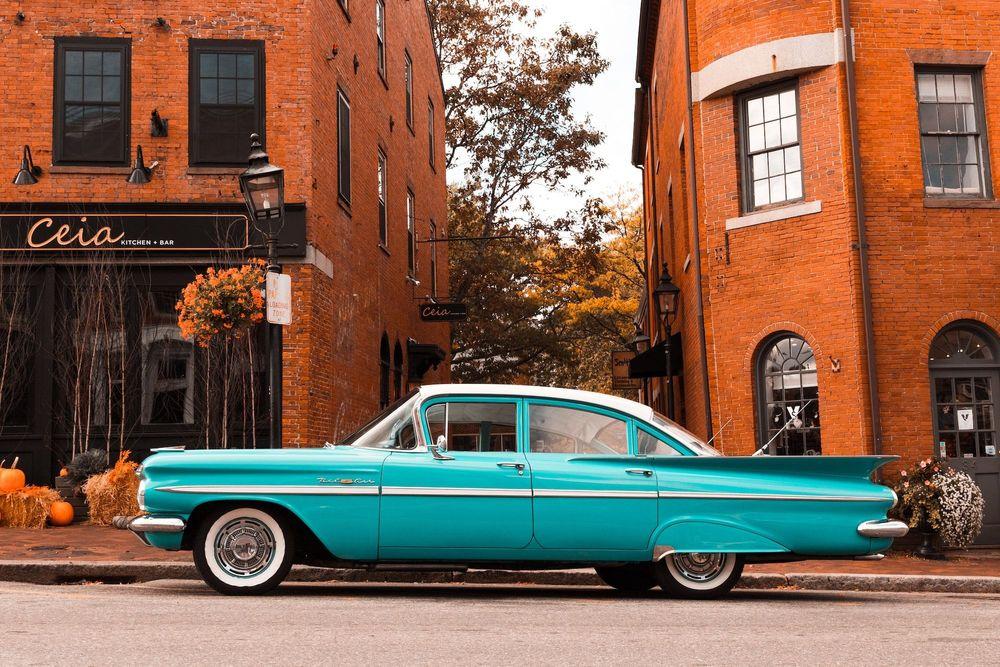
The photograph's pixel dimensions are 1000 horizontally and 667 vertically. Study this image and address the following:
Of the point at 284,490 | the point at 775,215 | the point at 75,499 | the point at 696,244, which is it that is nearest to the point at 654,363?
the point at 696,244

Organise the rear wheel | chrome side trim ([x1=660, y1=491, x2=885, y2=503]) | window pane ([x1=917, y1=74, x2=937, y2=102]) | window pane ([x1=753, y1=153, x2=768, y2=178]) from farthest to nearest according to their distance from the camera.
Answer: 1. window pane ([x1=753, y1=153, x2=768, y2=178])
2. window pane ([x1=917, y1=74, x2=937, y2=102])
3. the rear wheel
4. chrome side trim ([x1=660, y1=491, x2=885, y2=503])

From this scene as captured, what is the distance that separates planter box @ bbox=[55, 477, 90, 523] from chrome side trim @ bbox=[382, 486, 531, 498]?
7897mm

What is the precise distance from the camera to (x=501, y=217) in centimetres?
3812

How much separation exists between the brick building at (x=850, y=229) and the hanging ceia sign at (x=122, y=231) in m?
6.66

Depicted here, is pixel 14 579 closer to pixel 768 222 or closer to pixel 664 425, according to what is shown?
pixel 664 425

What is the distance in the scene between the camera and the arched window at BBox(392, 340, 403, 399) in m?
23.0

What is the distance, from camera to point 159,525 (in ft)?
26.3

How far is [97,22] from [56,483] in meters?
6.60

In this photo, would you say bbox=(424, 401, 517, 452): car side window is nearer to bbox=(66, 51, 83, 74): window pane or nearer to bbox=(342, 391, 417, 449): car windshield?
bbox=(342, 391, 417, 449): car windshield

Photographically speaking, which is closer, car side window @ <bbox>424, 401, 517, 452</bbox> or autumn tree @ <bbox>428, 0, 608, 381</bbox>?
car side window @ <bbox>424, 401, 517, 452</bbox>

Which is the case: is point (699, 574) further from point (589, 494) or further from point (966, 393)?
point (966, 393)

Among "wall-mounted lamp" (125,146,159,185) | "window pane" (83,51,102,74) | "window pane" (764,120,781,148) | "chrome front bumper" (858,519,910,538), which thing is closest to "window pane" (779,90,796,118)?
"window pane" (764,120,781,148)

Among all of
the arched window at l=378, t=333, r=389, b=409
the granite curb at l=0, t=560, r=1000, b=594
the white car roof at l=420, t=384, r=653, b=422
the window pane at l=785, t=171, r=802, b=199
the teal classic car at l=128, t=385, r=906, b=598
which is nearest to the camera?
the teal classic car at l=128, t=385, r=906, b=598

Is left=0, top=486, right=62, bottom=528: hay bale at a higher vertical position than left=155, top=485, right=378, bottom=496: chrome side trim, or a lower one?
lower
